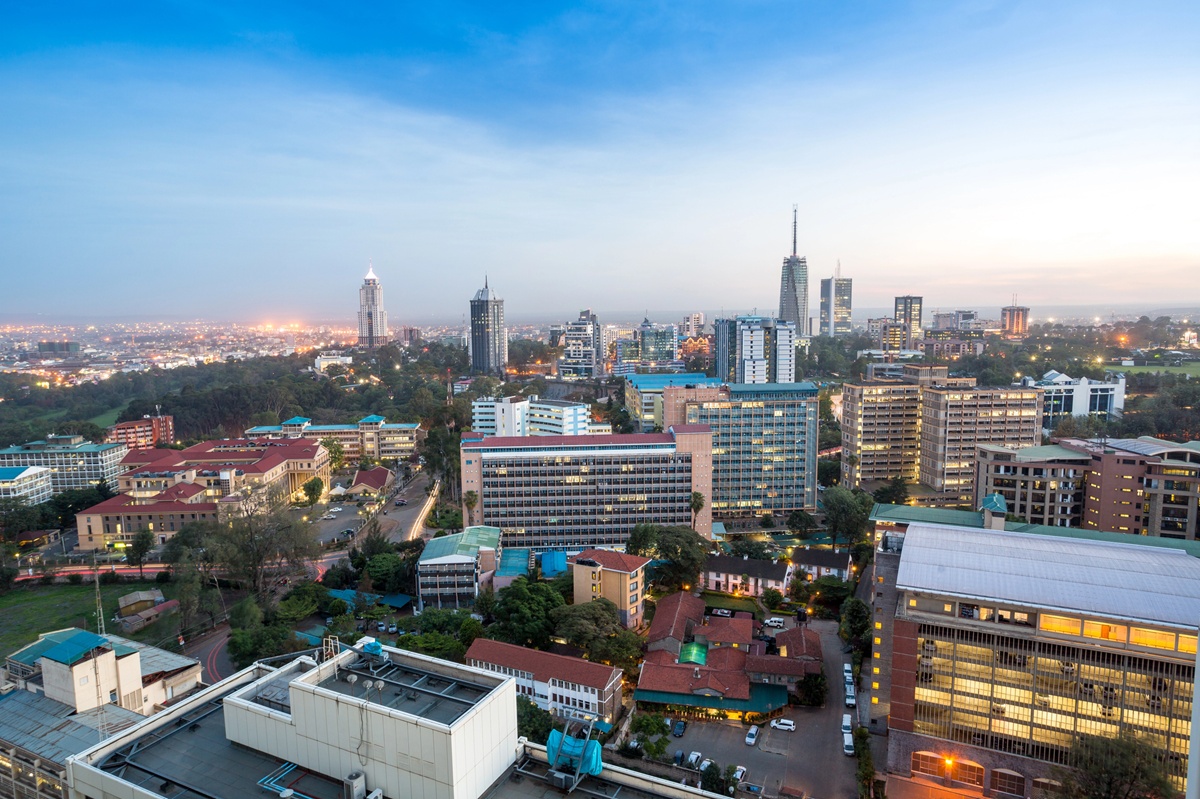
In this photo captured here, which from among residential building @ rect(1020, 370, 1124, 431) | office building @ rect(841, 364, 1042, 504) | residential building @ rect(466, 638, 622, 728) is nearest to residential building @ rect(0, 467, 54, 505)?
residential building @ rect(466, 638, 622, 728)

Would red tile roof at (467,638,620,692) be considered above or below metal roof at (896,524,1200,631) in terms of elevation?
below

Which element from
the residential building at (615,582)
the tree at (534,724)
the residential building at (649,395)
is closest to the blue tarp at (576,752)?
the tree at (534,724)

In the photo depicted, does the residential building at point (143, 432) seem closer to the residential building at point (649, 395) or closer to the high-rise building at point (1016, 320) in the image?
the residential building at point (649, 395)

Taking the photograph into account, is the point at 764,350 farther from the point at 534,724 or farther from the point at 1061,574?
the point at 534,724

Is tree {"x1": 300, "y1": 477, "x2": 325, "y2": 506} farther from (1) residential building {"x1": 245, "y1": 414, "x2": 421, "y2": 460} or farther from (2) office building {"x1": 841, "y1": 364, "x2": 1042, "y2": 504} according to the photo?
(2) office building {"x1": 841, "y1": 364, "x2": 1042, "y2": 504}

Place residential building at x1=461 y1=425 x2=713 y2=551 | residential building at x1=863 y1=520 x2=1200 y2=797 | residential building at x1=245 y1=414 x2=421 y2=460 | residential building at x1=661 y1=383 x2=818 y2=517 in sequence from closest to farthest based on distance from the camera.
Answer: residential building at x1=863 y1=520 x2=1200 y2=797
residential building at x1=461 y1=425 x2=713 y2=551
residential building at x1=661 y1=383 x2=818 y2=517
residential building at x1=245 y1=414 x2=421 y2=460
